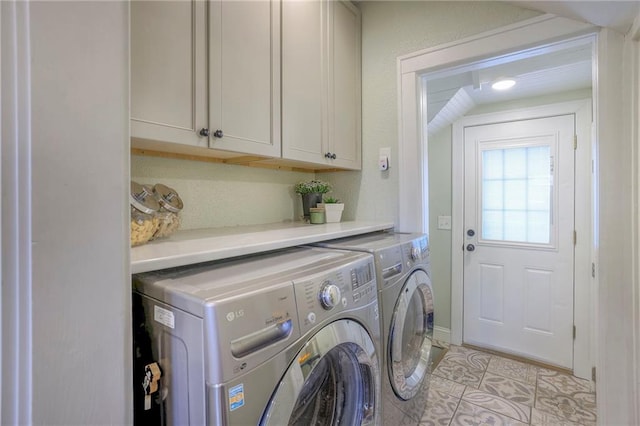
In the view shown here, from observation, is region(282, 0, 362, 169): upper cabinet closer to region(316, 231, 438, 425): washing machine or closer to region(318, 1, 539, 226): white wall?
region(318, 1, 539, 226): white wall

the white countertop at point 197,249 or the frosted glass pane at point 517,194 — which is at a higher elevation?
the frosted glass pane at point 517,194

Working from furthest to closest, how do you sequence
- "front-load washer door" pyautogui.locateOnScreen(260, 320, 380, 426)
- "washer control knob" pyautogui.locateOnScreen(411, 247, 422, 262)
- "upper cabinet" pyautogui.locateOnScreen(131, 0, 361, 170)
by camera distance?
"washer control knob" pyautogui.locateOnScreen(411, 247, 422, 262) → "upper cabinet" pyautogui.locateOnScreen(131, 0, 361, 170) → "front-load washer door" pyautogui.locateOnScreen(260, 320, 380, 426)

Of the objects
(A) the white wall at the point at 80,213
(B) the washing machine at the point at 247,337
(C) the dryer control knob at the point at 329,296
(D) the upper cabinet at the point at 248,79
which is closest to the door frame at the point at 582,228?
(D) the upper cabinet at the point at 248,79

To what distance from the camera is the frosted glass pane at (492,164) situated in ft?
8.62

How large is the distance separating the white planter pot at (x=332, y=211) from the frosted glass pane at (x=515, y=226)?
164 centimetres

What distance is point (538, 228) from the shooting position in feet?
8.17

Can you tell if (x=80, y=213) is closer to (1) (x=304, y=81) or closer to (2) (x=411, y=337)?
(1) (x=304, y=81)

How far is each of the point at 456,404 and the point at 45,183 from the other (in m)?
2.27

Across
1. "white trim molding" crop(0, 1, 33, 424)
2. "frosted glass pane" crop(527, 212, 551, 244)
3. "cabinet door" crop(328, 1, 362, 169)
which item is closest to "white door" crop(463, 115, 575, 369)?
"frosted glass pane" crop(527, 212, 551, 244)

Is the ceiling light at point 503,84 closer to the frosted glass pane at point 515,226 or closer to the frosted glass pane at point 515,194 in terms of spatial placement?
the frosted glass pane at point 515,194

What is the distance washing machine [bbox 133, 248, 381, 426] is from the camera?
2.08ft

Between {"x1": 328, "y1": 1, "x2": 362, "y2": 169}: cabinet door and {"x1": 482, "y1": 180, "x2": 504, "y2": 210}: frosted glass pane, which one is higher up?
{"x1": 328, "y1": 1, "x2": 362, "y2": 169}: cabinet door

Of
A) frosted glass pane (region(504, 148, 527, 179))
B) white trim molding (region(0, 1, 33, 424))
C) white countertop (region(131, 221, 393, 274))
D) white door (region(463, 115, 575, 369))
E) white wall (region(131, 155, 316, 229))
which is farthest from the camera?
frosted glass pane (region(504, 148, 527, 179))

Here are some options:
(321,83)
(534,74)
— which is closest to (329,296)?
(321,83)
